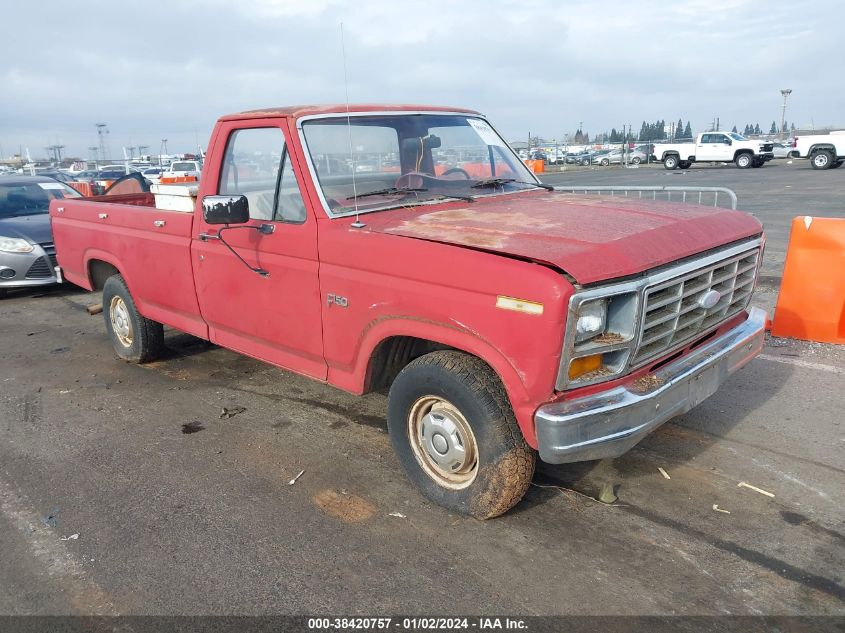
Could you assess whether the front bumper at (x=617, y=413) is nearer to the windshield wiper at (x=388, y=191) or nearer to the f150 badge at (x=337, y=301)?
the f150 badge at (x=337, y=301)

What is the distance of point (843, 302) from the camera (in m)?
5.56

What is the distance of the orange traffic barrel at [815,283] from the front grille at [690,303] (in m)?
2.24

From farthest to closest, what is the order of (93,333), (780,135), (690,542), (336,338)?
1. (780,135)
2. (93,333)
3. (336,338)
4. (690,542)

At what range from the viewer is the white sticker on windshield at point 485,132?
4.84 meters

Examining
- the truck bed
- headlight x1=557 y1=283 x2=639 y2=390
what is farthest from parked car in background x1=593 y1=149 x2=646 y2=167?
headlight x1=557 y1=283 x2=639 y2=390

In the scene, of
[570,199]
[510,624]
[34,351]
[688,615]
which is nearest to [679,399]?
Result: [688,615]

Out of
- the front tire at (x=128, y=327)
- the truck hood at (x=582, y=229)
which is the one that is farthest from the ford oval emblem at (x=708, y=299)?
the front tire at (x=128, y=327)

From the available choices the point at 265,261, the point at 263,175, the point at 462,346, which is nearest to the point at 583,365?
the point at 462,346

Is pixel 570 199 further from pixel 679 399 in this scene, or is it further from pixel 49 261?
pixel 49 261

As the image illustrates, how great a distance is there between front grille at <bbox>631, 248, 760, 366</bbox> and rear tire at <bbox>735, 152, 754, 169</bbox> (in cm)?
3160

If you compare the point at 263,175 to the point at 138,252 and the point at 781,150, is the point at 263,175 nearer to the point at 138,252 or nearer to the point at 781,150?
the point at 138,252

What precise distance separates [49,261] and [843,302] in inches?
368

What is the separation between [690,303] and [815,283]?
315 cm

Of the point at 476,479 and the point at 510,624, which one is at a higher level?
the point at 476,479
